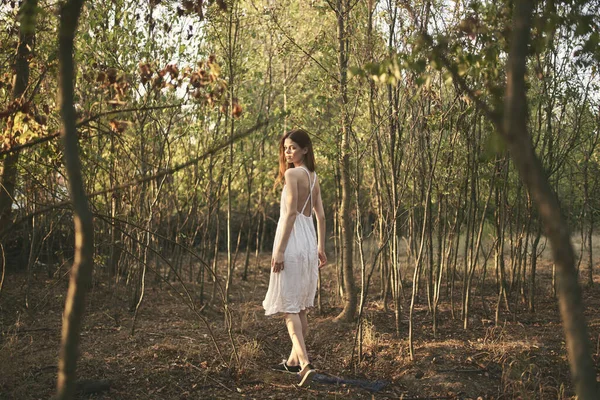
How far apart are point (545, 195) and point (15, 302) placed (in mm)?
6838

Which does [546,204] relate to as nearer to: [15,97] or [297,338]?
[297,338]

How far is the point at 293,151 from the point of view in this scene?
196 inches

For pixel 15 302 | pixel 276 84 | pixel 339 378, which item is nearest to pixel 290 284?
pixel 339 378

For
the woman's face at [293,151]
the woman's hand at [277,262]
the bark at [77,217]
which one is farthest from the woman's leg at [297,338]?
the bark at [77,217]

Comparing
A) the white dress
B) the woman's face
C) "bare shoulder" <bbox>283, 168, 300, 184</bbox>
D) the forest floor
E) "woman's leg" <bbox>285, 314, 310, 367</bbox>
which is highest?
→ the woman's face

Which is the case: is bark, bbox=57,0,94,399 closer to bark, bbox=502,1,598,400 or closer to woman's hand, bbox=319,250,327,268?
bark, bbox=502,1,598,400

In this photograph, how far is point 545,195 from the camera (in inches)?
63.3

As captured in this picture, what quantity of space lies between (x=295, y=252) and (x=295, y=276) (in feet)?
0.61

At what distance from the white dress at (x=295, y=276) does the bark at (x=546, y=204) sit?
328 cm

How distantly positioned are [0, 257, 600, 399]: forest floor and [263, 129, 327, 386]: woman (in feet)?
1.19

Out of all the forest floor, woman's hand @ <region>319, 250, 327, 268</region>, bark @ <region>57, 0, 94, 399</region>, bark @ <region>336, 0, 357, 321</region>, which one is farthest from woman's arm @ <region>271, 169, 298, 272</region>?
bark @ <region>57, 0, 94, 399</region>

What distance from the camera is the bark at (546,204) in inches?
62.7

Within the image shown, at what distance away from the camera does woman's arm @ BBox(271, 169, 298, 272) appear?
4.82 m

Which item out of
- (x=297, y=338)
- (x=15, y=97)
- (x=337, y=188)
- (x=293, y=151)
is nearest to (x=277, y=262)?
(x=297, y=338)
